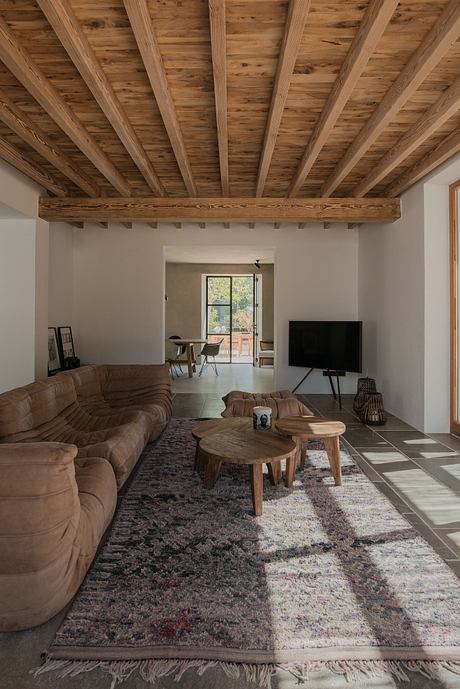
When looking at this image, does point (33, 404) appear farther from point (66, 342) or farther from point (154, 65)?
point (66, 342)

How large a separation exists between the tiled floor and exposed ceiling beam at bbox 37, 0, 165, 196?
9.54 feet

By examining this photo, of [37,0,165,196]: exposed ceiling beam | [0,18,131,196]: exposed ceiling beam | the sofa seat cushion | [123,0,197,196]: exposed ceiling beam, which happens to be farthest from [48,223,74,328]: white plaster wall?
the sofa seat cushion

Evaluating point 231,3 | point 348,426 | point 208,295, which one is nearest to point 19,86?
point 231,3

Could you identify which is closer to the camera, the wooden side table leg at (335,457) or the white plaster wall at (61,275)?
the wooden side table leg at (335,457)

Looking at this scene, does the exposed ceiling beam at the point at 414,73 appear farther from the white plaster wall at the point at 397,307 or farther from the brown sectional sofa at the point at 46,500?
the brown sectional sofa at the point at 46,500

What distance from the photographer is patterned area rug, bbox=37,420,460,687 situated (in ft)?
5.18

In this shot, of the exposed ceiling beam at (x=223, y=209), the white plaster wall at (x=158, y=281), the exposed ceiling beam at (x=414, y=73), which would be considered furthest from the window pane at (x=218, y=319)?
the exposed ceiling beam at (x=414, y=73)

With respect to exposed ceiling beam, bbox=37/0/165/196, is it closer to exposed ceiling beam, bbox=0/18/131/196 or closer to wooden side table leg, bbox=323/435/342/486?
exposed ceiling beam, bbox=0/18/131/196

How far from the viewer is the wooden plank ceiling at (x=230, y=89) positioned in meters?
2.46

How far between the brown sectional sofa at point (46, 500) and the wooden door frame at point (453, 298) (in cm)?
346

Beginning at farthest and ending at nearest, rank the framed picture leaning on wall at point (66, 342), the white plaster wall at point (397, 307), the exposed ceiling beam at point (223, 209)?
1. the framed picture leaning on wall at point (66, 342)
2. the exposed ceiling beam at point (223, 209)
3. the white plaster wall at point (397, 307)

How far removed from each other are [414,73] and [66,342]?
5741 mm

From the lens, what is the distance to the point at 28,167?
4.70 metres

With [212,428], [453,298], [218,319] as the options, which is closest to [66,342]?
[212,428]
